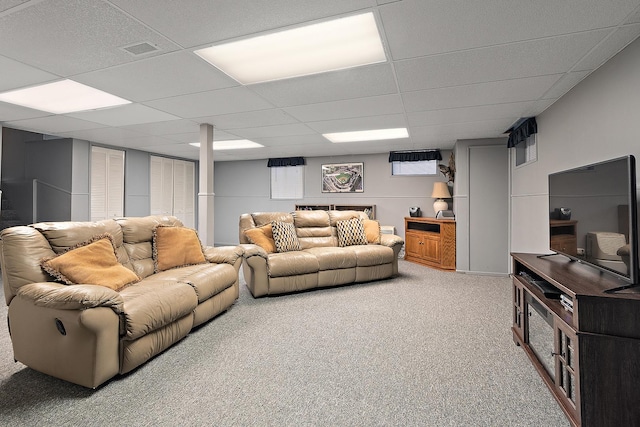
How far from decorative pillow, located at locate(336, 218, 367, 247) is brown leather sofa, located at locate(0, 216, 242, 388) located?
257cm

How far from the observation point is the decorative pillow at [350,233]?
481 centimetres

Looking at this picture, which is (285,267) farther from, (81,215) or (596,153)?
(81,215)

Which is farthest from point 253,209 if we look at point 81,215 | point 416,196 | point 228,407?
point 228,407

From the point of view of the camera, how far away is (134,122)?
423 centimetres

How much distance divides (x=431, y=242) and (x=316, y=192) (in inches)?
117

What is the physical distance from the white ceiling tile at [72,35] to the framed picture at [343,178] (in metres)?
5.13

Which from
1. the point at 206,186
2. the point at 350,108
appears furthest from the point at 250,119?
the point at 350,108

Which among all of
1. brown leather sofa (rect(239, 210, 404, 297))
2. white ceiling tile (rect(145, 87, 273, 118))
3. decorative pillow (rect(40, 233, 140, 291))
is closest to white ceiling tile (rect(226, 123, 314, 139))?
white ceiling tile (rect(145, 87, 273, 118))

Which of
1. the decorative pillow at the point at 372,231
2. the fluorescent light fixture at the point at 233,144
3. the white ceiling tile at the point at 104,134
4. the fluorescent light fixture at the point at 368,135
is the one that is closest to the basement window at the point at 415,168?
the fluorescent light fixture at the point at 368,135

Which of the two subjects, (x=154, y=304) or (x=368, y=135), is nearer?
(x=154, y=304)

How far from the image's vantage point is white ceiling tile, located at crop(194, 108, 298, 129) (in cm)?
378

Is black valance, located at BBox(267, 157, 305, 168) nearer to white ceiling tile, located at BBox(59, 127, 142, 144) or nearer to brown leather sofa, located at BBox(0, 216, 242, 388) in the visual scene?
white ceiling tile, located at BBox(59, 127, 142, 144)

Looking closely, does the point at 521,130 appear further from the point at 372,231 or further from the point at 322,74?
the point at 322,74

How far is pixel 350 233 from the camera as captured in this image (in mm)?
4840
